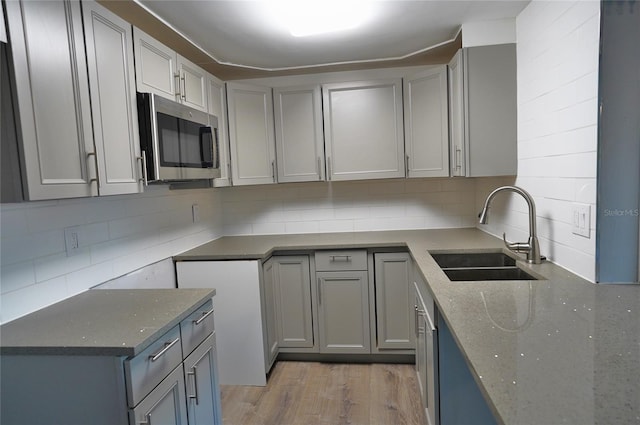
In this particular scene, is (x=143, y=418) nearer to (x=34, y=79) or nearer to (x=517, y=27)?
(x=34, y=79)

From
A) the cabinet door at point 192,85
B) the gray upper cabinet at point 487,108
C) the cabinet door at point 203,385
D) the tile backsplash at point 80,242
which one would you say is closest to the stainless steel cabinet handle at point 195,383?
the cabinet door at point 203,385

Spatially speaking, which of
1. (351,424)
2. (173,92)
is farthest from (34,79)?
(351,424)

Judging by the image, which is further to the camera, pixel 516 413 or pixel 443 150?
pixel 443 150

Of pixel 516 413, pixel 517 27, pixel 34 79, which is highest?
pixel 517 27

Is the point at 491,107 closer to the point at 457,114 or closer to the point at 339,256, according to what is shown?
the point at 457,114

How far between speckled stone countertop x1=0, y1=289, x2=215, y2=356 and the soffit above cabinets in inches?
58.7

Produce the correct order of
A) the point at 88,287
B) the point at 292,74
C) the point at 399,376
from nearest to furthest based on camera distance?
1. the point at 88,287
2. the point at 399,376
3. the point at 292,74

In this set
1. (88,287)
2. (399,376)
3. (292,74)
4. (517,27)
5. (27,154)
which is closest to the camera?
(27,154)

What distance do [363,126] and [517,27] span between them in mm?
1179

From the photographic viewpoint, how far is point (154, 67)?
194 centimetres

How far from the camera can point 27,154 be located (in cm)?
119

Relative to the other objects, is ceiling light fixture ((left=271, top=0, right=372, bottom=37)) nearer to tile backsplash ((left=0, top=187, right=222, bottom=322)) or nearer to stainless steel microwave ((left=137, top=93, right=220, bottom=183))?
stainless steel microwave ((left=137, top=93, right=220, bottom=183))

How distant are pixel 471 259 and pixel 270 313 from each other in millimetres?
1452

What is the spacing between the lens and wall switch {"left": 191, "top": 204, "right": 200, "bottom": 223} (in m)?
2.89
